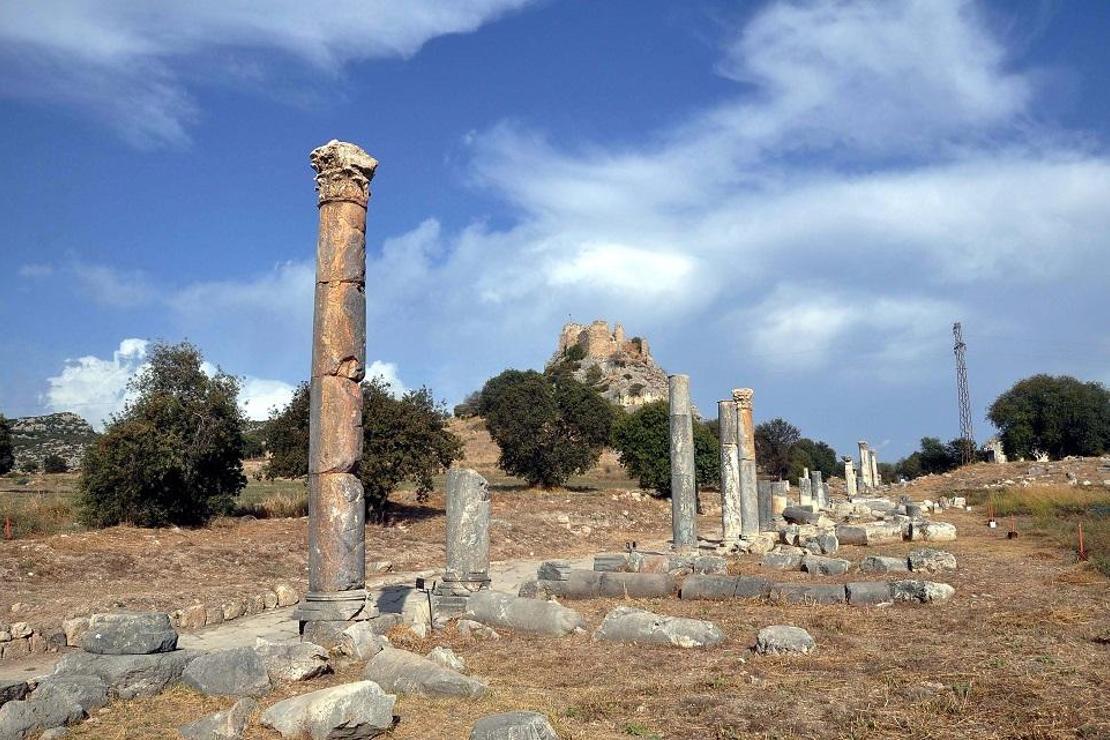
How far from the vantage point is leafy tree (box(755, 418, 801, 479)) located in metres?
70.6

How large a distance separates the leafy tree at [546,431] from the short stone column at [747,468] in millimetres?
15685

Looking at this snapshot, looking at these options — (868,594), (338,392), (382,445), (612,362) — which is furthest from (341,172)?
(612,362)

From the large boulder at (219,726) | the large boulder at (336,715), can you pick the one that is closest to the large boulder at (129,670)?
the large boulder at (219,726)

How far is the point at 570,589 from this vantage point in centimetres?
1489

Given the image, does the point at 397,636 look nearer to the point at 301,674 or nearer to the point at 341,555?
the point at 341,555

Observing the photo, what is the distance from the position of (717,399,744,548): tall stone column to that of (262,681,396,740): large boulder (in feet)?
55.7

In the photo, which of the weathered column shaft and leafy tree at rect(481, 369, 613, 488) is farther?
leafy tree at rect(481, 369, 613, 488)

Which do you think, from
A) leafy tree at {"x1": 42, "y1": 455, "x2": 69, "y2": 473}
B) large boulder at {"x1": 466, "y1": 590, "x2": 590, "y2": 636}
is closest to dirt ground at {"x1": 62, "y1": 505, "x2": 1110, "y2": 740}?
large boulder at {"x1": 466, "y1": 590, "x2": 590, "y2": 636}

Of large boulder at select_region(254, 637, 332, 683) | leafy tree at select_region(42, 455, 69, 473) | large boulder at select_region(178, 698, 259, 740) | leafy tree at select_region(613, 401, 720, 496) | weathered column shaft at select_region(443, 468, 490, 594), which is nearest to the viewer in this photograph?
large boulder at select_region(178, 698, 259, 740)

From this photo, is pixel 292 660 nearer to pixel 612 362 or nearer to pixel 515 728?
pixel 515 728

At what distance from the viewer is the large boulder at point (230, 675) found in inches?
316

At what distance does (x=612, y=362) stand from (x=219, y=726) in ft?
332

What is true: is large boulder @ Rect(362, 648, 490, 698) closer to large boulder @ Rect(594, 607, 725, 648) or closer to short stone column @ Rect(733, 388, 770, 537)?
large boulder @ Rect(594, 607, 725, 648)

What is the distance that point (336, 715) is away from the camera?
20.9 feet
